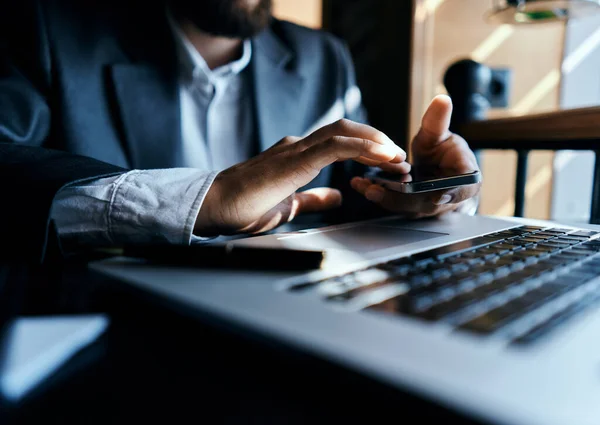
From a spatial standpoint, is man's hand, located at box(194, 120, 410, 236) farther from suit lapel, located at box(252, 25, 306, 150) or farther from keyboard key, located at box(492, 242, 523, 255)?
suit lapel, located at box(252, 25, 306, 150)

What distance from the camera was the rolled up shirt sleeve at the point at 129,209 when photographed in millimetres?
459

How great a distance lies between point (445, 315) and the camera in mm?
210

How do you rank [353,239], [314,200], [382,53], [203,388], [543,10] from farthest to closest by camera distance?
1. [382,53]
2. [543,10]
3. [314,200]
4. [353,239]
5. [203,388]

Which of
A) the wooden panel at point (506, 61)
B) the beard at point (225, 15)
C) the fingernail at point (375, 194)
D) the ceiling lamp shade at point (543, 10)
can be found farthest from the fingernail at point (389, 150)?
the wooden panel at point (506, 61)

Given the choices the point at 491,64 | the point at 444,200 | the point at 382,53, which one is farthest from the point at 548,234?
the point at 491,64

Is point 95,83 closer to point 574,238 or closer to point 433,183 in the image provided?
point 433,183

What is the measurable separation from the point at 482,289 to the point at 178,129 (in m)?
0.72

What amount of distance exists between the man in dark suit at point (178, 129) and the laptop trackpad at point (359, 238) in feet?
0.22

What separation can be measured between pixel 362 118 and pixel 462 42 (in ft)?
4.20

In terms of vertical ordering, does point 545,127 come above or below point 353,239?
above

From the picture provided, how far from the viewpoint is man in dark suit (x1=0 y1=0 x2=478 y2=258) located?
0.47 m

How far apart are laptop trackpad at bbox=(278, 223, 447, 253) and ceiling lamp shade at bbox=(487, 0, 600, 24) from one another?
1.33 metres

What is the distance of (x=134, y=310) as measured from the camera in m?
0.28

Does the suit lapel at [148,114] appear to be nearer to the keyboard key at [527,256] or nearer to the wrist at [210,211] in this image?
the wrist at [210,211]
